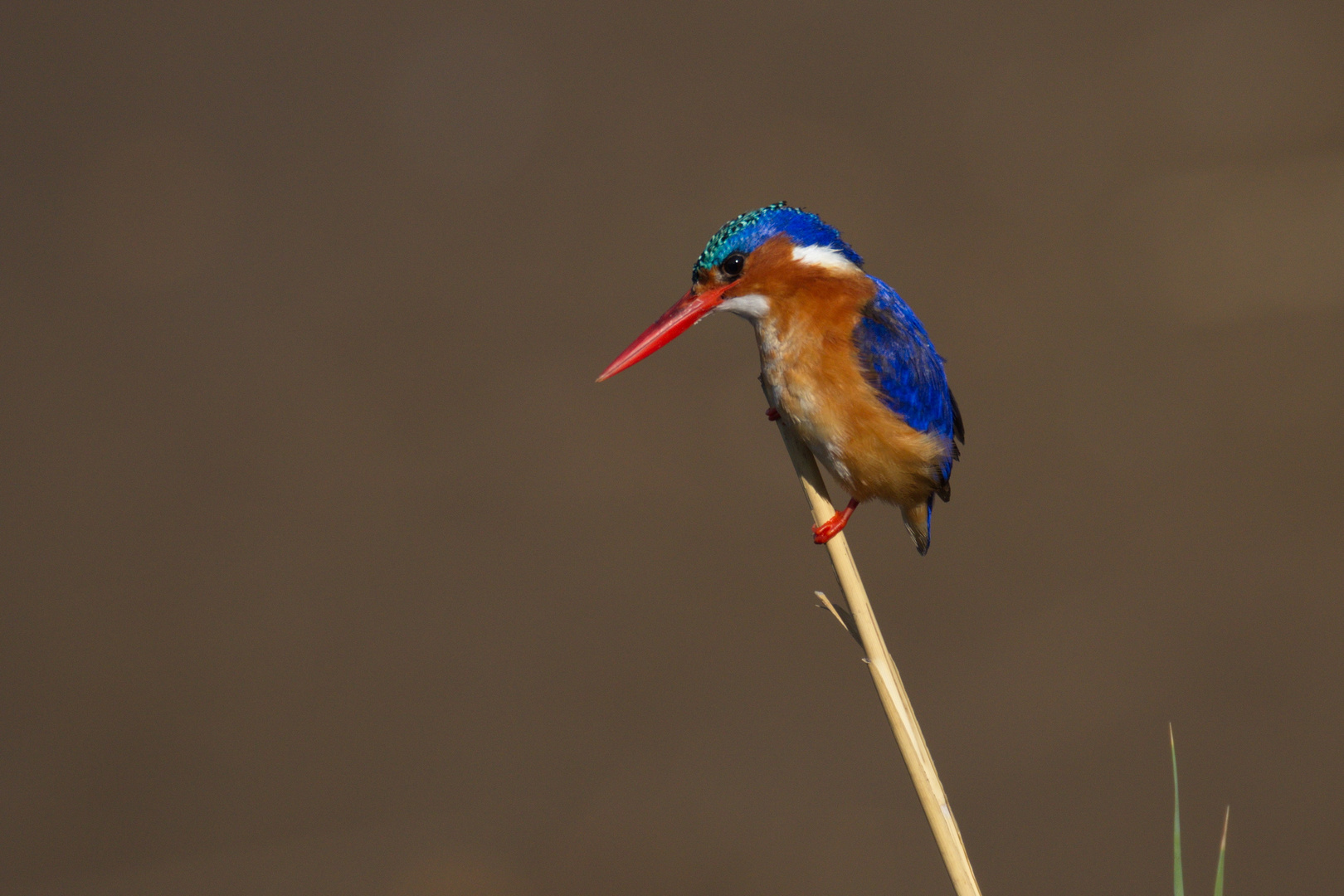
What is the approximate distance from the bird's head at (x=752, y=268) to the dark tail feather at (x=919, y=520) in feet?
1.11

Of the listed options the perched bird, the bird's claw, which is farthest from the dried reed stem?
the perched bird

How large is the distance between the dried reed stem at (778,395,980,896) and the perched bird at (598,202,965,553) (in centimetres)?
21

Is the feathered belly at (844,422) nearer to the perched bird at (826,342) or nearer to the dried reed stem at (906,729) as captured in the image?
the perched bird at (826,342)

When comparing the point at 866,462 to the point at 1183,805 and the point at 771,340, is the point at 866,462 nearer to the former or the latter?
the point at 771,340

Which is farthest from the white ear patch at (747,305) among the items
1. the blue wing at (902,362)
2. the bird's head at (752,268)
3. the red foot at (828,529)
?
the red foot at (828,529)

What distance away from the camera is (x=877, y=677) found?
94cm

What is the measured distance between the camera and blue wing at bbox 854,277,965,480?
1.30 m

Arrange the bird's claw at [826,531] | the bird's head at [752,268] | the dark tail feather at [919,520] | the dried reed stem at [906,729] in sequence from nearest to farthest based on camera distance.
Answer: the dried reed stem at [906,729]
the bird's claw at [826,531]
the bird's head at [752,268]
the dark tail feather at [919,520]

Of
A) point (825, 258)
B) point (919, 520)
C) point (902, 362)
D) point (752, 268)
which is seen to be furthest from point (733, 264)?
point (919, 520)

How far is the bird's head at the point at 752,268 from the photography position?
4.04 ft

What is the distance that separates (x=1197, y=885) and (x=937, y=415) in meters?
2.03

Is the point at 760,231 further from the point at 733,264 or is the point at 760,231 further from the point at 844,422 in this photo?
the point at 844,422

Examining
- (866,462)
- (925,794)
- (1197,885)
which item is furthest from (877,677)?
(1197,885)

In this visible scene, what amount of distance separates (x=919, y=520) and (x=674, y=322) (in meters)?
0.48
